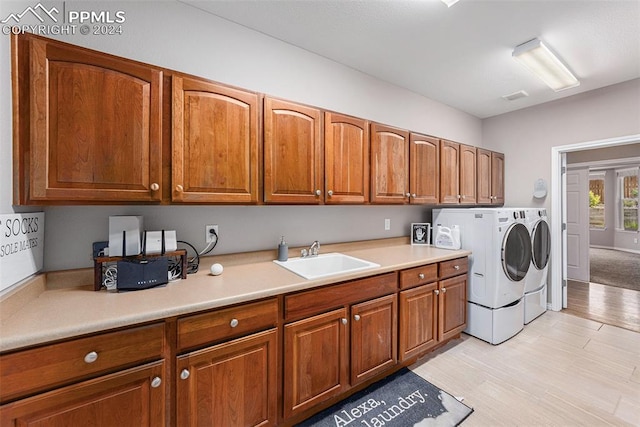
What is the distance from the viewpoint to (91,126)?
1232 mm

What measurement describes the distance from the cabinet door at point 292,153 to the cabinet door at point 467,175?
6.33 ft

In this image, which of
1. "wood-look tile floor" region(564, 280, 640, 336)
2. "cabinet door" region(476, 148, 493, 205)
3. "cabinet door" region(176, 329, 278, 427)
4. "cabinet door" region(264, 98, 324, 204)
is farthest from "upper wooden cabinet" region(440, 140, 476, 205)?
"cabinet door" region(176, 329, 278, 427)

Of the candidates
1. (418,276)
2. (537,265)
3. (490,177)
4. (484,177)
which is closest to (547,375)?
(418,276)

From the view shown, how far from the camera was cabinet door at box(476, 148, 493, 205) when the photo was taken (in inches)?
127

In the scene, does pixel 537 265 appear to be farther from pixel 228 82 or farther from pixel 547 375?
pixel 228 82

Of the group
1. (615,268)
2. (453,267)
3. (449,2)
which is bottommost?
(615,268)

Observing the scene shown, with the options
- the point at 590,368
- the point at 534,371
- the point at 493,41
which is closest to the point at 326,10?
the point at 493,41

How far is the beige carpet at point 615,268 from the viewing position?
4.40 m

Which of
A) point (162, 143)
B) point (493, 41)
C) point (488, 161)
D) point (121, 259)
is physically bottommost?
point (121, 259)

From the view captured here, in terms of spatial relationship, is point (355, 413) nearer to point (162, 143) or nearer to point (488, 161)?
point (162, 143)

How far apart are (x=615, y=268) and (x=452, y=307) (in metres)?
5.59

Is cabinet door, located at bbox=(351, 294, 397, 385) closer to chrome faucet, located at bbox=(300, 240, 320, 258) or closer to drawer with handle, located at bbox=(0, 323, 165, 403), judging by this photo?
chrome faucet, located at bbox=(300, 240, 320, 258)

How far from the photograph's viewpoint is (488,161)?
3.40m

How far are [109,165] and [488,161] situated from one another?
3874 mm
